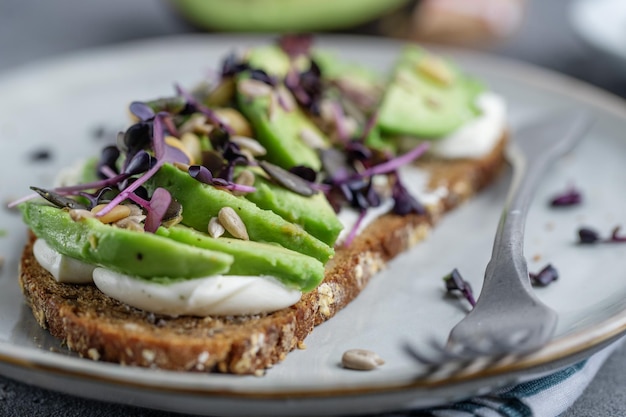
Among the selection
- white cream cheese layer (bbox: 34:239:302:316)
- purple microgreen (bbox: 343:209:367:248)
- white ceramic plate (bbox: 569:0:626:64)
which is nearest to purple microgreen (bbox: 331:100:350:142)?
purple microgreen (bbox: 343:209:367:248)

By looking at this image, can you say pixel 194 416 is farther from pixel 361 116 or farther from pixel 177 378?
pixel 361 116

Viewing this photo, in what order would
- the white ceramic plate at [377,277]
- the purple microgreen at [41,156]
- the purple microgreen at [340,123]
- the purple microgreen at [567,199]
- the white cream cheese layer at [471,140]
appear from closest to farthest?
the white ceramic plate at [377,277] < the purple microgreen at [340,123] < the purple microgreen at [567,199] < the white cream cheese layer at [471,140] < the purple microgreen at [41,156]

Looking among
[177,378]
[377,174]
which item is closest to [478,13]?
[377,174]

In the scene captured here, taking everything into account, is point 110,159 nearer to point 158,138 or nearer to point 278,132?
point 158,138

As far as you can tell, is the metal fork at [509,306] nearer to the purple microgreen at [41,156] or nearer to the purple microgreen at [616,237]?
the purple microgreen at [616,237]

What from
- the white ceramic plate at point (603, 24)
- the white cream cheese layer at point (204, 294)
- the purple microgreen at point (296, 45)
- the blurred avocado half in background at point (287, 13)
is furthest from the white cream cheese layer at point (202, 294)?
the blurred avocado half in background at point (287, 13)

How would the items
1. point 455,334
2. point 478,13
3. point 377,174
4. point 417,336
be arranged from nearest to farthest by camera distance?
point 455,334, point 417,336, point 377,174, point 478,13
